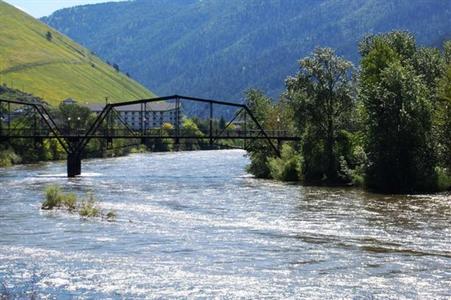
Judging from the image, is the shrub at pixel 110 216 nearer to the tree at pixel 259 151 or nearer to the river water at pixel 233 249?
the river water at pixel 233 249

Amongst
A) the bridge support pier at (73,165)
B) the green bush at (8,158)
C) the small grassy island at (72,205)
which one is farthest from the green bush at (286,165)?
the green bush at (8,158)

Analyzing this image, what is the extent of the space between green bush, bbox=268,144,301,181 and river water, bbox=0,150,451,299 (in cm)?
2621

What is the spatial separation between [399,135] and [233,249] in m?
39.1

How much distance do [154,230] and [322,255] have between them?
41.1 ft

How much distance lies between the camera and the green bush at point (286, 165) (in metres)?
88.9

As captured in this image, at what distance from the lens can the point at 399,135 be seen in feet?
227

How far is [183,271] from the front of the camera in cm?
2897

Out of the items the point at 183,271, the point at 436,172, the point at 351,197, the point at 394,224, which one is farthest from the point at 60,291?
the point at 436,172

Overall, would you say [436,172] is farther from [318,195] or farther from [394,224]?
[394,224]

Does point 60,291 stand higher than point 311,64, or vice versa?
point 311,64

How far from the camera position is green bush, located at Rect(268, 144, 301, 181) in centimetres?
8888

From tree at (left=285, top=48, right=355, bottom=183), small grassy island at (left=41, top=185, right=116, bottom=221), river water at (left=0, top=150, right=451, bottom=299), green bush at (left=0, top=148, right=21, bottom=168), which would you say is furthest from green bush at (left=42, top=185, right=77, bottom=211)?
green bush at (left=0, top=148, right=21, bottom=168)

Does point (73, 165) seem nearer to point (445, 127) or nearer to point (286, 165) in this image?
point (286, 165)

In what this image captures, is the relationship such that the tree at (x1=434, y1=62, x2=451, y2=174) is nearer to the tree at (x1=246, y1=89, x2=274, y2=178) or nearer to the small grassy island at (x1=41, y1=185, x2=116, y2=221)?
the tree at (x1=246, y1=89, x2=274, y2=178)
